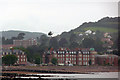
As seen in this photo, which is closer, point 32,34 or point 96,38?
point 96,38

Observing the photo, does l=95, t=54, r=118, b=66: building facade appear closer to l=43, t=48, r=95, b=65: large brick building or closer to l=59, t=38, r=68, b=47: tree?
l=43, t=48, r=95, b=65: large brick building

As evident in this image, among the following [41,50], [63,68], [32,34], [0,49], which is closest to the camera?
[63,68]

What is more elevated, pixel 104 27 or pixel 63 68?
pixel 104 27

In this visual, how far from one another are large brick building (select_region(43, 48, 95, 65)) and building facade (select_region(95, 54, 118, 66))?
0.45 m

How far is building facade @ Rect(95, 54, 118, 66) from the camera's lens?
27.2 meters

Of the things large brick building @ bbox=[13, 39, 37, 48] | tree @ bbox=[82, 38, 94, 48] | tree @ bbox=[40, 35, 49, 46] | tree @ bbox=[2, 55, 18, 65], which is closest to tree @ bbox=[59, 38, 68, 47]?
tree @ bbox=[40, 35, 49, 46]

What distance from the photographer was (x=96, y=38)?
1232 inches

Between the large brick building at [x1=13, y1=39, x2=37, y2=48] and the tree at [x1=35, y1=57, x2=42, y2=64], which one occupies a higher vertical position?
the large brick building at [x1=13, y1=39, x2=37, y2=48]

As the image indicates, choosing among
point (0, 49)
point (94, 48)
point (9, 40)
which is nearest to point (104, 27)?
point (94, 48)

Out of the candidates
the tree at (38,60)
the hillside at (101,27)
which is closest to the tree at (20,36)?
the hillside at (101,27)

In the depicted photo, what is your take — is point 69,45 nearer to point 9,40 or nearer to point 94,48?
point 94,48

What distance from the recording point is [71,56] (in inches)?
1207

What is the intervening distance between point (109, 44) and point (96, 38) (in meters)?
1.22

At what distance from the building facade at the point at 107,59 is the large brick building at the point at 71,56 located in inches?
17.8
